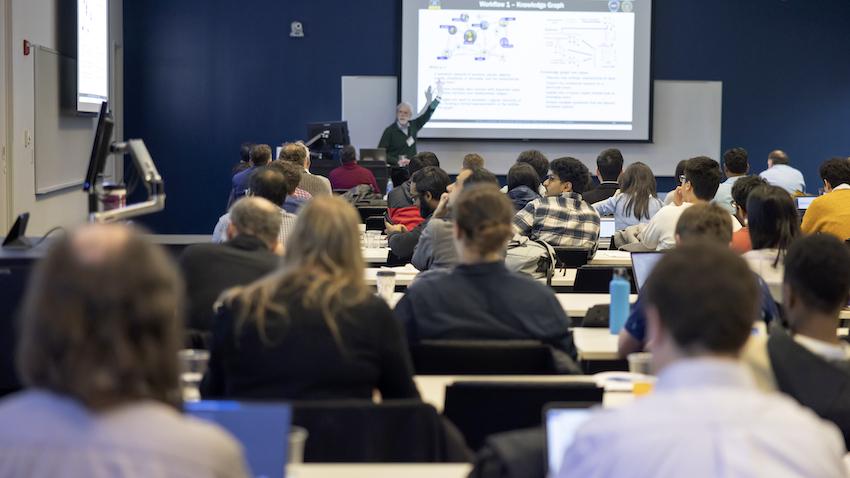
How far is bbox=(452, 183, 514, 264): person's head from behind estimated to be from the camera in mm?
3438

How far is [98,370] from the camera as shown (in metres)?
1.29

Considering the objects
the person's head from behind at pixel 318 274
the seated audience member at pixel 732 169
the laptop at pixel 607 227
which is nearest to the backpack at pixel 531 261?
the laptop at pixel 607 227

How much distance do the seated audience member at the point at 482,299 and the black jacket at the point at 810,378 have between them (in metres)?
0.95

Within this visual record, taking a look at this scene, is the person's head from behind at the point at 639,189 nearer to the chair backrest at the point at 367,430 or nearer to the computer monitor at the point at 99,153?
the computer monitor at the point at 99,153

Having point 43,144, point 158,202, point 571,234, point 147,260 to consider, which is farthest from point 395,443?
point 43,144

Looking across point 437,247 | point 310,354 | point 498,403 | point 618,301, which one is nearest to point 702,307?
point 498,403

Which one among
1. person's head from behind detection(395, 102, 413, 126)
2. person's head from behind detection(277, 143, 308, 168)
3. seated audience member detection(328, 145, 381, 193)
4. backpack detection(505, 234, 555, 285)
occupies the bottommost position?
backpack detection(505, 234, 555, 285)

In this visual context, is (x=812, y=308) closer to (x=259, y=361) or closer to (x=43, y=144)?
(x=259, y=361)

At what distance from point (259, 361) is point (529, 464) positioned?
928 millimetres

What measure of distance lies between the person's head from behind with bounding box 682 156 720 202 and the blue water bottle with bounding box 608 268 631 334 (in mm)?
1917

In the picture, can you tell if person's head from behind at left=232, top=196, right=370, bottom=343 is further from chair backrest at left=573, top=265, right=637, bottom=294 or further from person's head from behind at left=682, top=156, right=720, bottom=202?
person's head from behind at left=682, top=156, right=720, bottom=202

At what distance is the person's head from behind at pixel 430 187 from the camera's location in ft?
19.5

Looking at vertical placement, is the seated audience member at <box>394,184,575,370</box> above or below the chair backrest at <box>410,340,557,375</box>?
above

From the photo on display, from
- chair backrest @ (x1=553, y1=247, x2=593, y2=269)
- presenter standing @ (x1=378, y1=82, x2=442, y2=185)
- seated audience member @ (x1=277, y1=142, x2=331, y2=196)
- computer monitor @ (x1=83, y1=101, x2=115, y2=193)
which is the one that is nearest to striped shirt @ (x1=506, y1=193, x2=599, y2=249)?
chair backrest @ (x1=553, y1=247, x2=593, y2=269)
